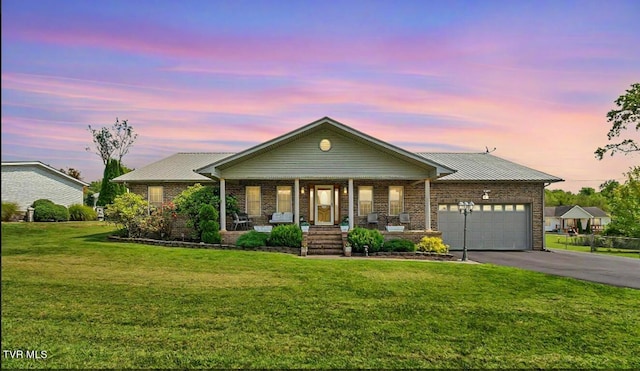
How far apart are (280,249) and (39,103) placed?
12939 mm

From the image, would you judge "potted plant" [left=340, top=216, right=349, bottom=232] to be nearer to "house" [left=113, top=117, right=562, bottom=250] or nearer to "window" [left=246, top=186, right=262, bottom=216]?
"house" [left=113, top=117, right=562, bottom=250]

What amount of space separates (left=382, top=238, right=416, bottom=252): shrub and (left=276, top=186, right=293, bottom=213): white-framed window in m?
5.49

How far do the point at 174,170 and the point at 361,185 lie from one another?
9.87 m

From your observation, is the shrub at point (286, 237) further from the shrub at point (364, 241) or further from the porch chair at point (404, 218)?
the porch chair at point (404, 218)

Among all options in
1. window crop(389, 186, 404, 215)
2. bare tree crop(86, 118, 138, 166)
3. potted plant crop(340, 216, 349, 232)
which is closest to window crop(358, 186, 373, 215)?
window crop(389, 186, 404, 215)

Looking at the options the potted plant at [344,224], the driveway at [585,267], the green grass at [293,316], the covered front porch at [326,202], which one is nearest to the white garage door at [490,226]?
the covered front porch at [326,202]

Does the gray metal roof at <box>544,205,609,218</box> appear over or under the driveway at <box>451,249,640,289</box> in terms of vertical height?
over

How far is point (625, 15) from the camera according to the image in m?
8.45

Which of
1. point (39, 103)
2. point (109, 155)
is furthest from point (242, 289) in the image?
point (109, 155)

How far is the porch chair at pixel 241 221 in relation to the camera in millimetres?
19562

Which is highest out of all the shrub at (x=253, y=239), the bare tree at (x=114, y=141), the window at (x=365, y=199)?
the bare tree at (x=114, y=141)

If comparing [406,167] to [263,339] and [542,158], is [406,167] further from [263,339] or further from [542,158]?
[263,339]

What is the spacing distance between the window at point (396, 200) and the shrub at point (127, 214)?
11130 mm

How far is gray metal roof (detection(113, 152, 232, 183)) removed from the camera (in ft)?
71.3
